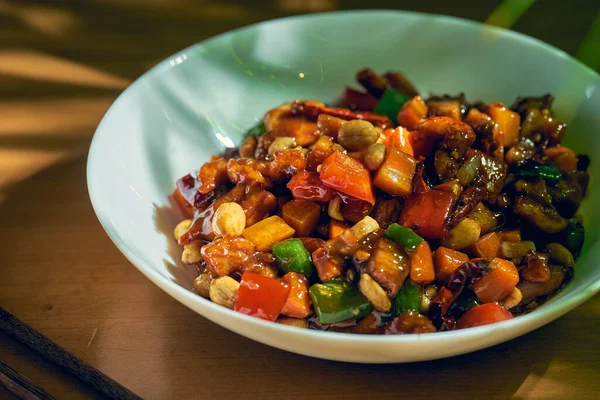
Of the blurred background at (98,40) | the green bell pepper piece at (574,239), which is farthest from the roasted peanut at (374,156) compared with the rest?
the blurred background at (98,40)

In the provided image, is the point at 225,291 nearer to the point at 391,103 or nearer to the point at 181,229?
the point at 181,229

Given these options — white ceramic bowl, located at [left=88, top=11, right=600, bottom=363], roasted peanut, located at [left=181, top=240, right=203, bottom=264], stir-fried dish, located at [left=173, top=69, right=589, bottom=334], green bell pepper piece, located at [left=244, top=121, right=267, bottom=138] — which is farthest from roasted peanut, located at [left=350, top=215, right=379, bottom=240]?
green bell pepper piece, located at [left=244, top=121, right=267, bottom=138]

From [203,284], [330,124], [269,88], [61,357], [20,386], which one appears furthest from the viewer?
[269,88]

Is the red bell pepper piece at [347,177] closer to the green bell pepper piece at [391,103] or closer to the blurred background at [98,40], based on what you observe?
the green bell pepper piece at [391,103]

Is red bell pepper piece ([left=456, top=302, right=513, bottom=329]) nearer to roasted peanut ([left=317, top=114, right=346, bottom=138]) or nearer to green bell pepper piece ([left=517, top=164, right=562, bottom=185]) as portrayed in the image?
green bell pepper piece ([left=517, top=164, right=562, bottom=185])

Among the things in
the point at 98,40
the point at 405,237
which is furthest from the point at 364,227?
the point at 98,40
